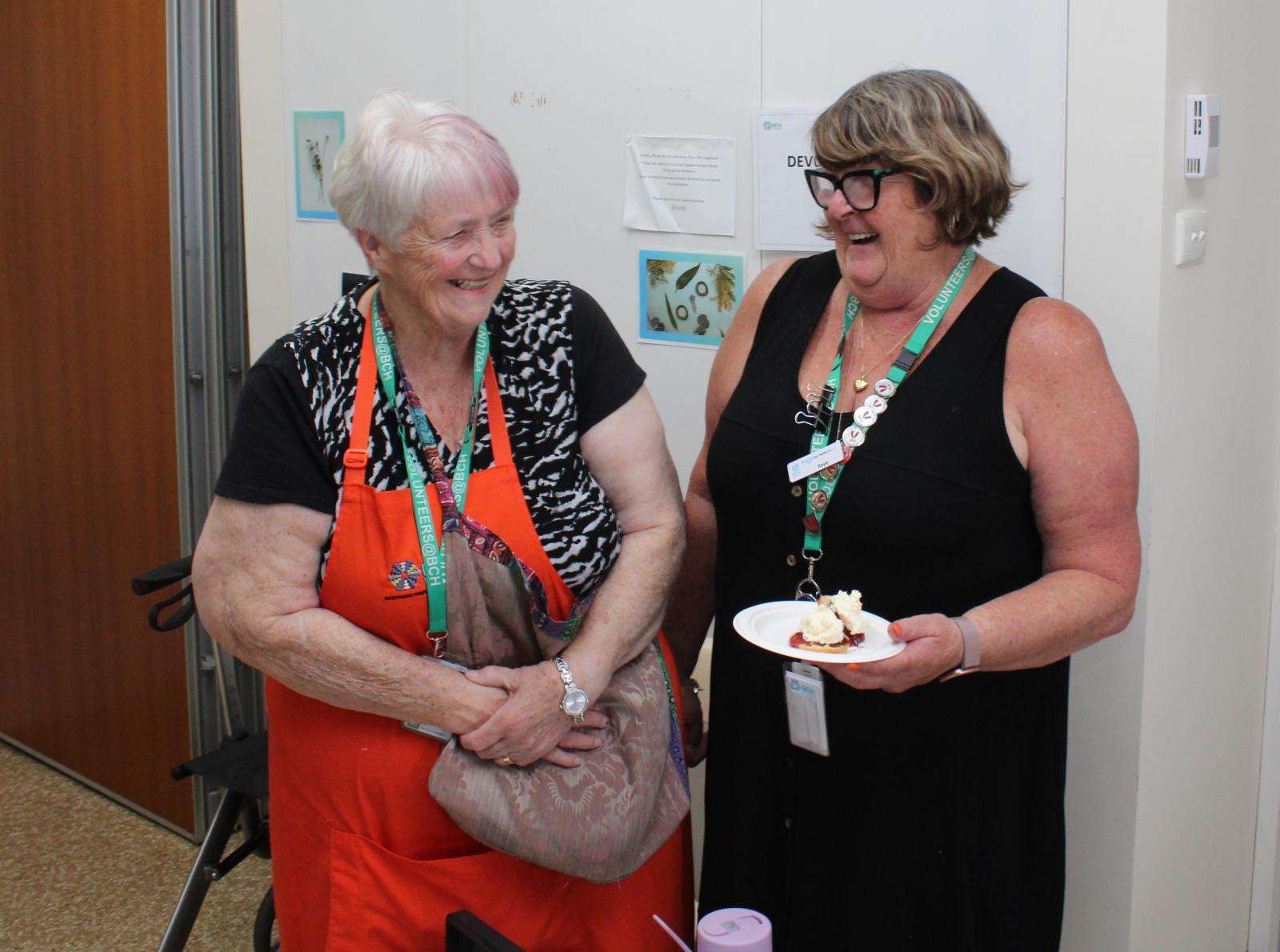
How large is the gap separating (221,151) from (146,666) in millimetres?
1400

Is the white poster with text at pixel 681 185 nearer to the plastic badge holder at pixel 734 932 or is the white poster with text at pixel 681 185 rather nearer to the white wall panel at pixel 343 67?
the white wall panel at pixel 343 67

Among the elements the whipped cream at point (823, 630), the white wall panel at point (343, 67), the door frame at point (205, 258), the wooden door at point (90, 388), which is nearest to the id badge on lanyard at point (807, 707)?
the whipped cream at point (823, 630)

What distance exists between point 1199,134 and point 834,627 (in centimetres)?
102

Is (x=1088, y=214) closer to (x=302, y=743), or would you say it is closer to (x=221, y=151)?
(x=302, y=743)

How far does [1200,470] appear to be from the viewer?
221 cm

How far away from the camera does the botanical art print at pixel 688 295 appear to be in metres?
2.49

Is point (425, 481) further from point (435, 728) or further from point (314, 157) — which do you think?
point (314, 157)

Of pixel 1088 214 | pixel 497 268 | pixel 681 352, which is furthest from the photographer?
pixel 681 352

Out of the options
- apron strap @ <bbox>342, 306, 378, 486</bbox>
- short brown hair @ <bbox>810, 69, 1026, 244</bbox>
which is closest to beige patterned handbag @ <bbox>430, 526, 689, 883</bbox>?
apron strap @ <bbox>342, 306, 378, 486</bbox>

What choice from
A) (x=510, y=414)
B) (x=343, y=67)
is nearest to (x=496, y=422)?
(x=510, y=414)

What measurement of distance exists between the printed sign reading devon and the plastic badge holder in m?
1.23

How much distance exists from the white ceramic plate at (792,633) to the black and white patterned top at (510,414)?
23 centimetres

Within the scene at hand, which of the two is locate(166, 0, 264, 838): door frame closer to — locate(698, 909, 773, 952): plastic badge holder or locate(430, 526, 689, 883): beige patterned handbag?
locate(430, 526, 689, 883): beige patterned handbag

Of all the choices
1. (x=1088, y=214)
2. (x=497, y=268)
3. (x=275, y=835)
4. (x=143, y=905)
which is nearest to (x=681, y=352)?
(x=1088, y=214)
